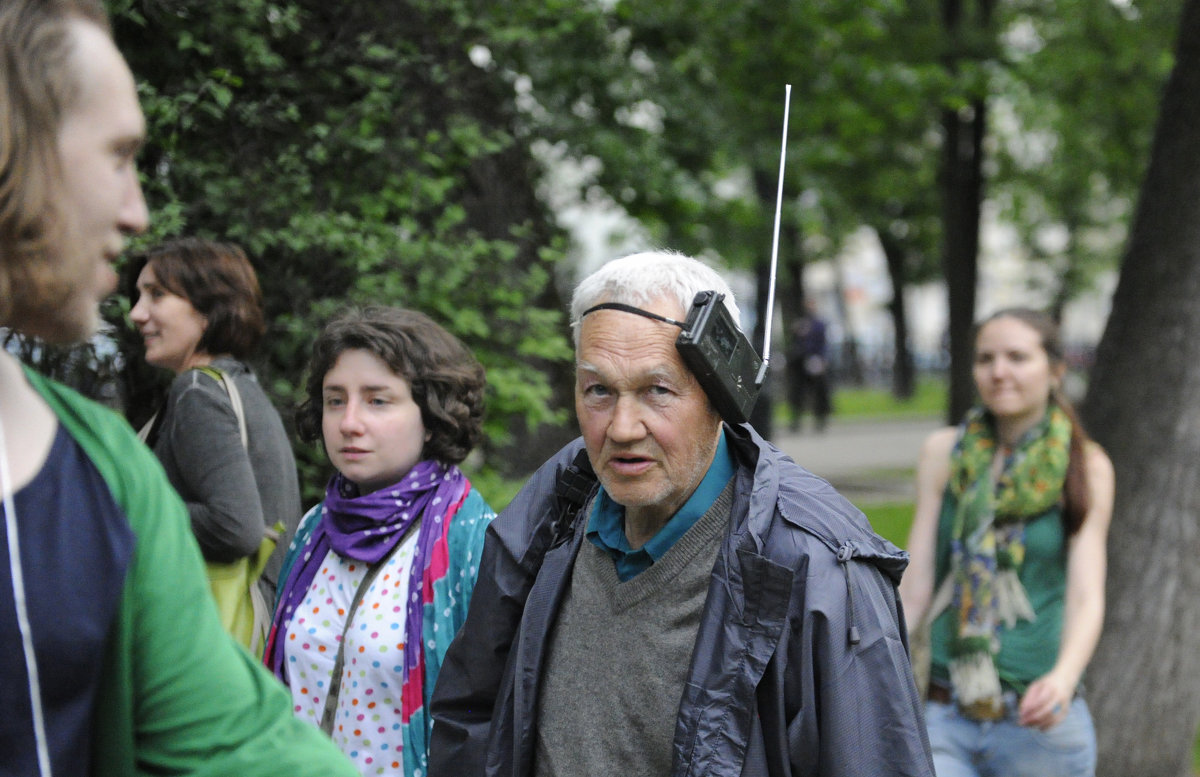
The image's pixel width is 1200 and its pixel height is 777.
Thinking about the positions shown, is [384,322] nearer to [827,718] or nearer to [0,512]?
[827,718]

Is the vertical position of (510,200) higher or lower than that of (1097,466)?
higher

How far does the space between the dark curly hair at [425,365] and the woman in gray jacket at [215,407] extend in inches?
14.0

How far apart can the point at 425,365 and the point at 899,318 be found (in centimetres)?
2737

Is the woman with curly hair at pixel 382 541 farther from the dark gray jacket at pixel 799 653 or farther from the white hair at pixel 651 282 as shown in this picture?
the dark gray jacket at pixel 799 653

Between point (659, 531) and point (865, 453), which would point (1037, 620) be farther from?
point (865, 453)

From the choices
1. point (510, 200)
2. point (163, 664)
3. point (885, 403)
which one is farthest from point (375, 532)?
point (885, 403)

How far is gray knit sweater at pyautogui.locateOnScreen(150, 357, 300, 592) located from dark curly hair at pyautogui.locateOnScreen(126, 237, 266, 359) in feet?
0.30

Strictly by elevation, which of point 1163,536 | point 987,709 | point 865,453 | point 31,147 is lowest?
point 865,453

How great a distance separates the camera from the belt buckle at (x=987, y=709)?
3742 millimetres

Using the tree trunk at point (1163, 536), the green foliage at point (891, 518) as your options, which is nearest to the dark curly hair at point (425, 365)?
the tree trunk at point (1163, 536)

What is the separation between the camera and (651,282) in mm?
2480

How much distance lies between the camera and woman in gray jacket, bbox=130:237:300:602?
11.3 feet

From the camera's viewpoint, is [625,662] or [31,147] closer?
[31,147]

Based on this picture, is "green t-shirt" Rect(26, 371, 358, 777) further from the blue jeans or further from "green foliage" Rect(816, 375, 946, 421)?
"green foliage" Rect(816, 375, 946, 421)
